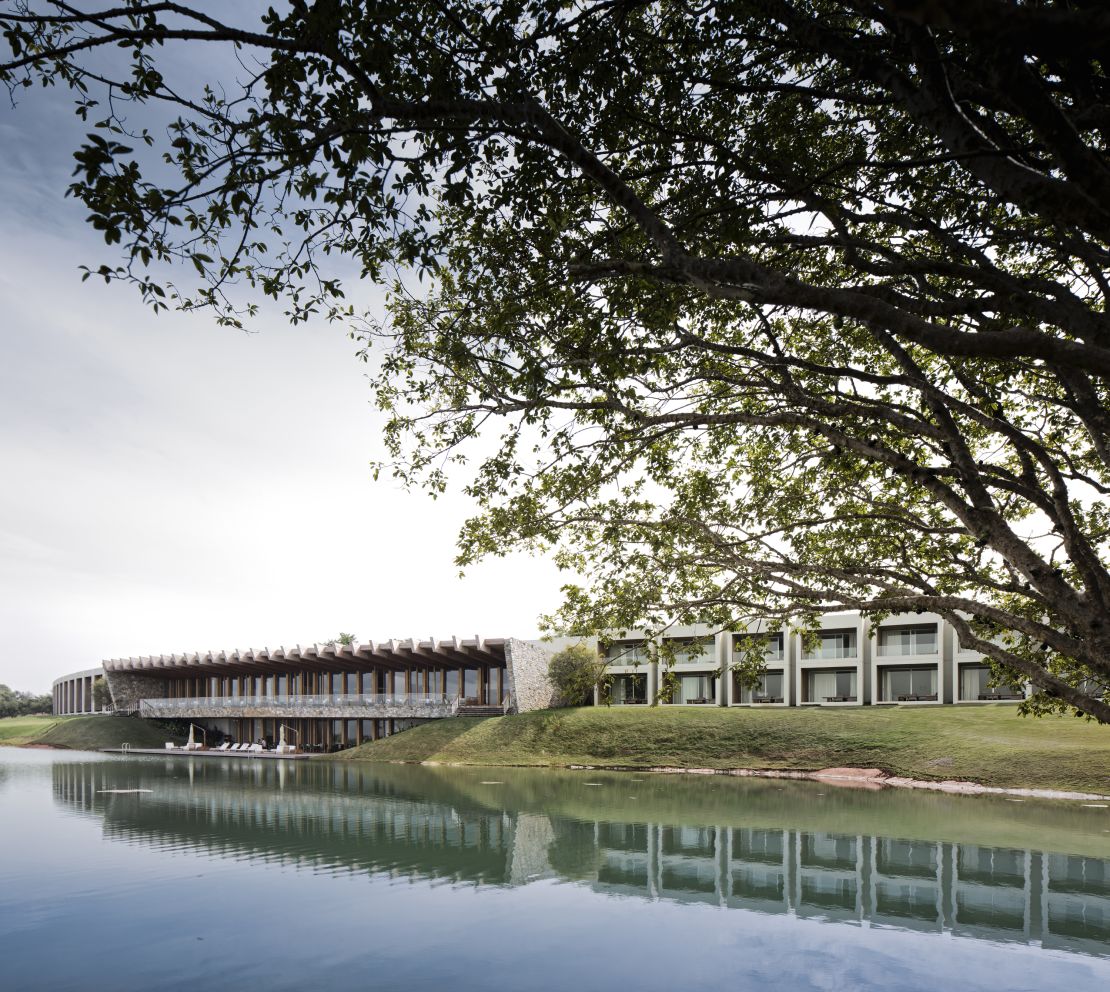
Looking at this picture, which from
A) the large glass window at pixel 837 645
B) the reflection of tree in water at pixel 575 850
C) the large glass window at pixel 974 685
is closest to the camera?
the reflection of tree in water at pixel 575 850

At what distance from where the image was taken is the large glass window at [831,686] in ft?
166

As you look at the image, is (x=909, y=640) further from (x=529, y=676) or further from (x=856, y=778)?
(x=529, y=676)

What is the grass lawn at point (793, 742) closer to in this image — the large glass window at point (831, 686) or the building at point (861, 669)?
the building at point (861, 669)

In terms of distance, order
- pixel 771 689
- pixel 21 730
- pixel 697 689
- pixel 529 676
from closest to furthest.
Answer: pixel 771 689
pixel 529 676
pixel 697 689
pixel 21 730

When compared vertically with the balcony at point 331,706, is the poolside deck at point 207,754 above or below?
below

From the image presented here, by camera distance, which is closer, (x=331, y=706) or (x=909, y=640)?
(x=909, y=640)

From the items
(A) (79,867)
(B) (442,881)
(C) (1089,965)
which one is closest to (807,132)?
(C) (1089,965)

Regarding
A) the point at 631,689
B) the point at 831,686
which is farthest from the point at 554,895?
the point at 631,689

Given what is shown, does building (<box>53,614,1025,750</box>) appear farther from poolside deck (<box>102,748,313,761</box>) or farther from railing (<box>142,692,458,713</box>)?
poolside deck (<box>102,748,313,761</box>)

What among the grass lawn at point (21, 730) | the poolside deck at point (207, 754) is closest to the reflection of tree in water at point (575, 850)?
the poolside deck at point (207, 754)

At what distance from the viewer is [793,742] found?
132ft

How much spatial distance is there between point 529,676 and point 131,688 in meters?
43.5

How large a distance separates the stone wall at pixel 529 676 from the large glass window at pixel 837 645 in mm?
16948

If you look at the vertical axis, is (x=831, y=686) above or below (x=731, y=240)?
below
